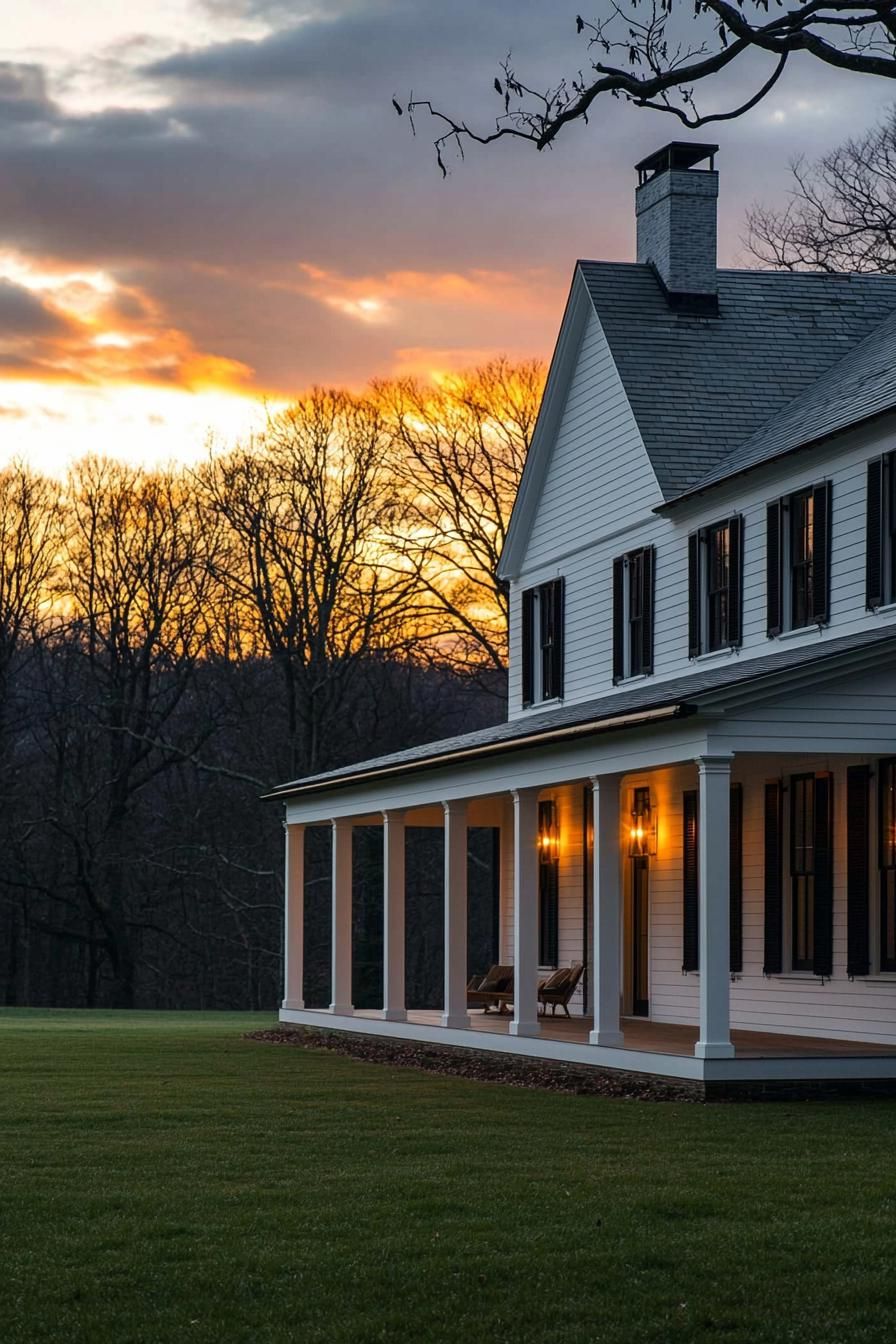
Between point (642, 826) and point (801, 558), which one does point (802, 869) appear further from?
point (642, 826)

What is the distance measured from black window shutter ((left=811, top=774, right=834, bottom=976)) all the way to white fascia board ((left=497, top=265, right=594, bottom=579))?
9.14 metres

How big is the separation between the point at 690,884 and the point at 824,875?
12.2 ft

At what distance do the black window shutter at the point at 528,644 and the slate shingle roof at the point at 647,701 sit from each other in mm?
831

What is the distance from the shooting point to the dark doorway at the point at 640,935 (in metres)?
25.5

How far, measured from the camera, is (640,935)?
84.5 ft

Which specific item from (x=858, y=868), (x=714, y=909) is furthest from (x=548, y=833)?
(x=714, y=909)

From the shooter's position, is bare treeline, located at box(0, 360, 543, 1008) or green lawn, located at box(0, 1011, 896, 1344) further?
bare treeline, located at box(0, 360, 543, 1008)

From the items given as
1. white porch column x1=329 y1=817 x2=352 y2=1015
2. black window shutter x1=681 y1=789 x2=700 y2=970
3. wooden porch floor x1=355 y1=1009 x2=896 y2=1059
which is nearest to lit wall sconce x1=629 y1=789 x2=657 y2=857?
black window shutter x1=681 y1=789 x2=700 y2=970

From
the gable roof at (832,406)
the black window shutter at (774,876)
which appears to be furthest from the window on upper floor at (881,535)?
the black window shutter at (774,876)

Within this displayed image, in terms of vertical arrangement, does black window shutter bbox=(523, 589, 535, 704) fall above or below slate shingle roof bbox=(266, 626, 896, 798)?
above

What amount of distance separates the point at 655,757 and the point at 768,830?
3.49m

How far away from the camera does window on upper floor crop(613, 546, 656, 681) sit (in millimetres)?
25031

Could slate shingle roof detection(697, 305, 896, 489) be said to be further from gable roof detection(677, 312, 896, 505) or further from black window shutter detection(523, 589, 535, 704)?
black window shutter detection(523, 589, 535, 704)

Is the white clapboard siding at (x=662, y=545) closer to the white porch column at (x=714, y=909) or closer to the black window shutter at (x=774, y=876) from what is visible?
the black window shutter at (x=774, y=876)
